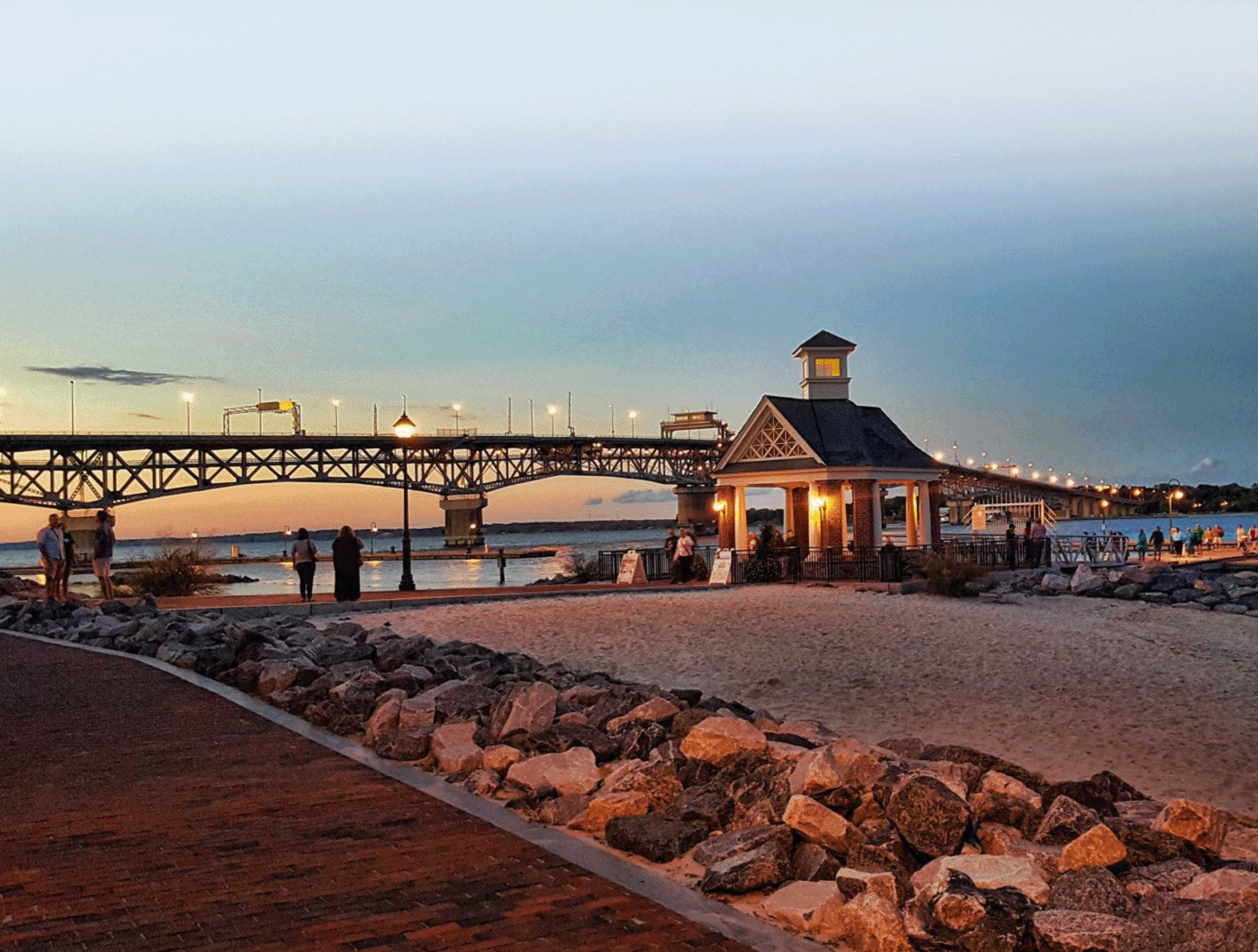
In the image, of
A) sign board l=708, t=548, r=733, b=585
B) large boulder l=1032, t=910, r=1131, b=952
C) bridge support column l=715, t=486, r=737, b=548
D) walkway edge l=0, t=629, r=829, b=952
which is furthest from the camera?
bridge support column l=715, t=486, r=737, b=548

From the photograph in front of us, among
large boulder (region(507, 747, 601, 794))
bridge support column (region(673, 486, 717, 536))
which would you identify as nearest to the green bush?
large boulder (region(507, 747, 601, 794))

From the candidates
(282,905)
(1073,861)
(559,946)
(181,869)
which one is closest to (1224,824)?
(1073,861)

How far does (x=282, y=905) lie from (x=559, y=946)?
1.38 meters

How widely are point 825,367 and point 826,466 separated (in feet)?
18.4

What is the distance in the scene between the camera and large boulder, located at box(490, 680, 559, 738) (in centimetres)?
877

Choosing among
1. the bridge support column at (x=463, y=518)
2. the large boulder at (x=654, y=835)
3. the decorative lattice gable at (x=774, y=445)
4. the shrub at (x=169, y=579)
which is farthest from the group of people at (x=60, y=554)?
the bridge support column at (x=463, y=518)

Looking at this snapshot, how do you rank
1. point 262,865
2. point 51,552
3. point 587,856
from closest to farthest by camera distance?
point 262,865
point 587,856
point 51,552

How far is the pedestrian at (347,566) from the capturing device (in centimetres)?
2306

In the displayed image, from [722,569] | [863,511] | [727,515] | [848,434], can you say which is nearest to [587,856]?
[722,569]

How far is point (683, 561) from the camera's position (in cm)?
3042

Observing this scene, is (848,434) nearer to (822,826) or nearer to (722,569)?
(722,569)

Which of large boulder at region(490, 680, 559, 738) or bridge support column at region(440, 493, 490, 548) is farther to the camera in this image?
bridge support column at region(440, 493, 490, 548)

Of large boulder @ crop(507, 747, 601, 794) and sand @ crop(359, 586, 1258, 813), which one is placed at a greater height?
large boulder @ crop(507, 747, 601, 794)

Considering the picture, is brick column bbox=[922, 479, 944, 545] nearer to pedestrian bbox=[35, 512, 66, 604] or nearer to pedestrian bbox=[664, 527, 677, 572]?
Answer: pedestrian bbox=[664, 527, 677, 572]
